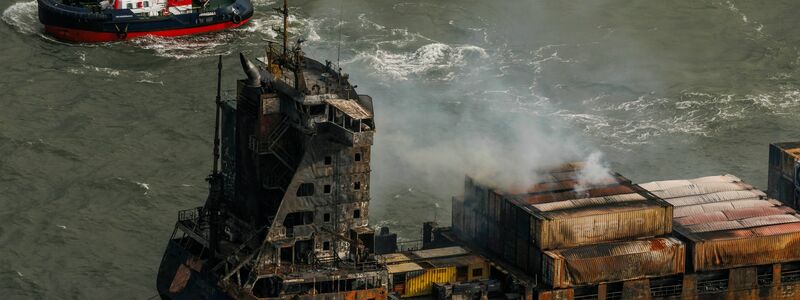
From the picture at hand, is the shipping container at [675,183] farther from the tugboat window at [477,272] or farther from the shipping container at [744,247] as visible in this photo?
the tugboat window at [477,272]

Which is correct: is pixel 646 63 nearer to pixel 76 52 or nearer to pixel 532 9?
pixel 532 9

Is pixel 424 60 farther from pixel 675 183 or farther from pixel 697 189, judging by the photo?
pixel 697 189

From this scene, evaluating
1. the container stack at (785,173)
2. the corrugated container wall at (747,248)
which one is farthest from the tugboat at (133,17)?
the corrugated container wall at (747,248)

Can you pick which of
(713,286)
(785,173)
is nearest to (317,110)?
(713,286)

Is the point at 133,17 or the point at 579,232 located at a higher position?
the point at 133,17

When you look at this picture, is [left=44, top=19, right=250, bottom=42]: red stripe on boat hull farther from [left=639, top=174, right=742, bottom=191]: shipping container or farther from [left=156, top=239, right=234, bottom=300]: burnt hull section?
[left=639, top=174, right=742, bottom=191]: shipping container

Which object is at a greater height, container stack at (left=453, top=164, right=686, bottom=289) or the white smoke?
the white smoke

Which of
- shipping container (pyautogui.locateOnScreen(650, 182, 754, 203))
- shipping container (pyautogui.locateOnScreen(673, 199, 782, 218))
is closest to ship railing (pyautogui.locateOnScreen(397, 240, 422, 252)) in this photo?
shipping container (pyautogui.locateOnScreen(650, 182, 754, 203))
